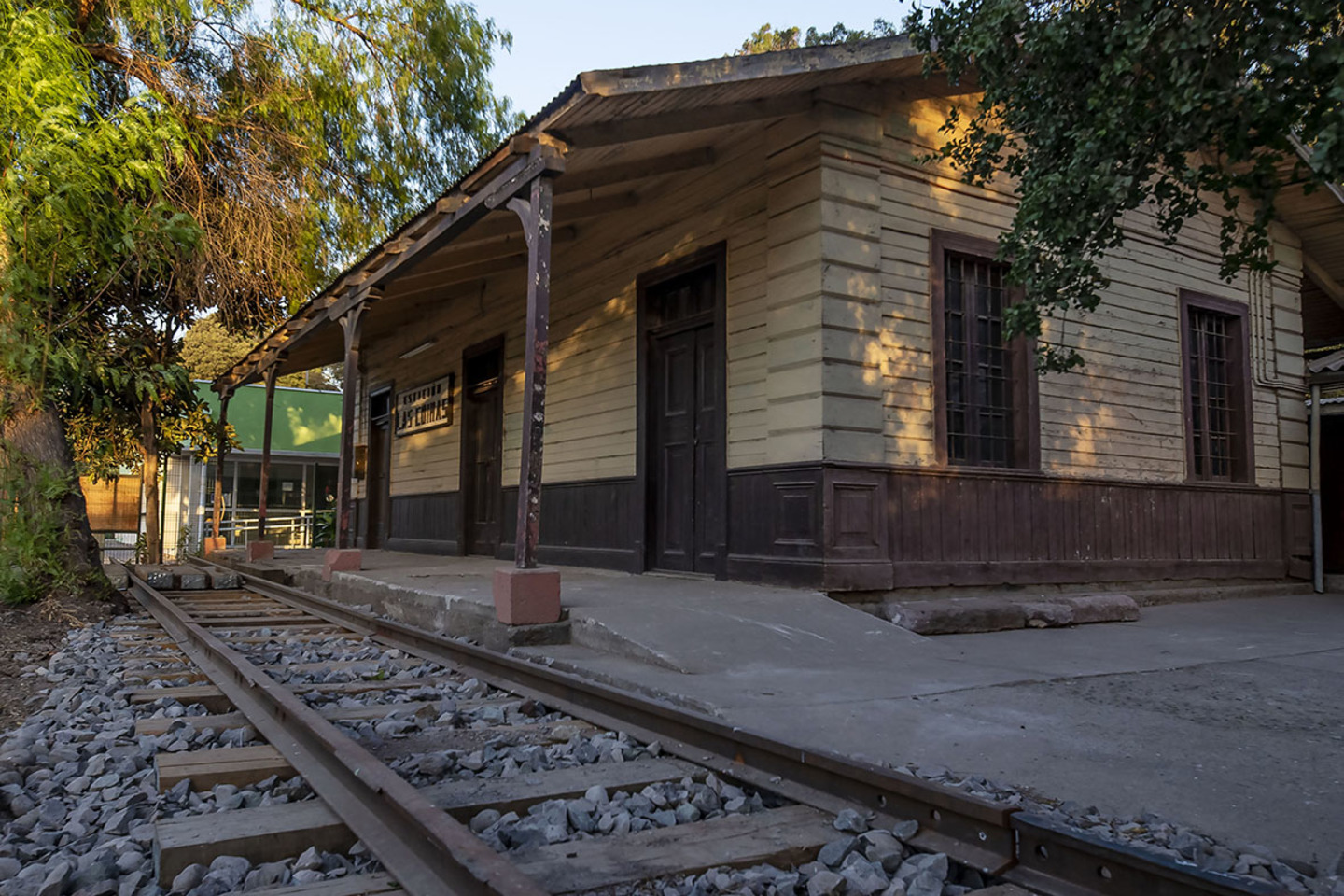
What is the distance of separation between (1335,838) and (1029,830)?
3.30 feet

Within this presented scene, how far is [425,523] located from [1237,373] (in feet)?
36.0

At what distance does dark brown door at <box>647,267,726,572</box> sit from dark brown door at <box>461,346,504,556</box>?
366cm

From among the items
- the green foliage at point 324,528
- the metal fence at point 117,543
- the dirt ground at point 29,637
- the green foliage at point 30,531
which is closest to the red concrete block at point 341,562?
the dirt ground at point 29,637

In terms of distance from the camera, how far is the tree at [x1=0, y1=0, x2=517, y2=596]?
7.10 metres

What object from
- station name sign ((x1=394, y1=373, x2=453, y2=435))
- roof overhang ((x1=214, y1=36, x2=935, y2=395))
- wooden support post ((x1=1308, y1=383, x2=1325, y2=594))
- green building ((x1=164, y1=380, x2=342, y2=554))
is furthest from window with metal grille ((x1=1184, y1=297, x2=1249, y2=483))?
green building ((x1=164, y1=380, x2=342, y2=554))

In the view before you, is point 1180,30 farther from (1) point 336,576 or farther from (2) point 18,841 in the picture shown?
(1) point 336,576

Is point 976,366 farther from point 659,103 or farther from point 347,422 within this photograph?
point 347,422

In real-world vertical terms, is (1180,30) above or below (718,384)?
above

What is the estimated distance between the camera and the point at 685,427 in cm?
833

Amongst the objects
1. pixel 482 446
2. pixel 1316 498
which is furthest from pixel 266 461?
pixel 1316 498

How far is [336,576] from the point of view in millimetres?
9117

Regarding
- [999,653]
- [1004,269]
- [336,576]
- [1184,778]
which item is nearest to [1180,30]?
[1184,778]

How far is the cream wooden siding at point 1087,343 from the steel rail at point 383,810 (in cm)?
416

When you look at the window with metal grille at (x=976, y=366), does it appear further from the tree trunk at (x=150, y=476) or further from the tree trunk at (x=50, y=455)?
the tree trunk at (x=150, y=476)
